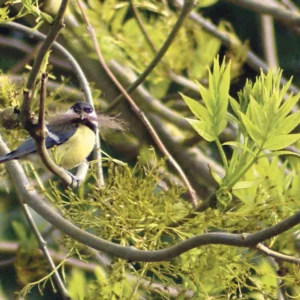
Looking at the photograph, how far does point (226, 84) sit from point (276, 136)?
57mm

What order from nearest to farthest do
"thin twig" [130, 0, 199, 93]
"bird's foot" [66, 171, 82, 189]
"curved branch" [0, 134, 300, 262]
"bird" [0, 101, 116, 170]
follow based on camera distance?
1. "curved branch" [0, 134, 300, 262]
2. "bird's foot" [66, 171, 82, 189]
3. "bird" [0, 101, 116, 170]
4. "thin twig" [130, 0, 199, 93]

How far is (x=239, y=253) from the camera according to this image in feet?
2.57

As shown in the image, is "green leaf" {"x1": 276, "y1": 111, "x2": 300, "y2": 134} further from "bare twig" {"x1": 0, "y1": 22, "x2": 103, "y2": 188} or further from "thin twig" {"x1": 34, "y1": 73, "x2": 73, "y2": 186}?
"bare twig" {"x1": 0, "y1": 22, "x2": 103, "y2": 188}

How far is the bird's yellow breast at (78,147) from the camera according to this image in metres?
1.03

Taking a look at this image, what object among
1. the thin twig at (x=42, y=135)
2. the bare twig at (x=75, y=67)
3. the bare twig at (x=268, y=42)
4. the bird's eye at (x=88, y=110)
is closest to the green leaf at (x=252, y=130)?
the thin twig at (x=42, y=135)

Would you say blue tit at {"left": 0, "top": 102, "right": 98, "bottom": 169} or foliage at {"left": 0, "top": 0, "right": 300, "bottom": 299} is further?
blue tit at {"left": 0, "top": 102, "right": 98, "bottom": 169}

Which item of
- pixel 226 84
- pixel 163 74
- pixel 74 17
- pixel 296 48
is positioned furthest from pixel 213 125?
pixel 296 48

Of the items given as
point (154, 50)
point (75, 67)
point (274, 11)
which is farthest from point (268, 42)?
point (75, 67)

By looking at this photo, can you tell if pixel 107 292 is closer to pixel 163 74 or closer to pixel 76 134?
pixel 76 134

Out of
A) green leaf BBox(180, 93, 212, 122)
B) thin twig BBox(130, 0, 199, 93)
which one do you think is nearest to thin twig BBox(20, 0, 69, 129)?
green leaf BBox(180, 93, 212, 122)

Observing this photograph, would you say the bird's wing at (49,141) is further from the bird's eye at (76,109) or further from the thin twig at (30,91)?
the thin twig at (30,91)

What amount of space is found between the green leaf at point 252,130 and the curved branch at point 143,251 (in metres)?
0.08

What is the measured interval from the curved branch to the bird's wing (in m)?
0.05

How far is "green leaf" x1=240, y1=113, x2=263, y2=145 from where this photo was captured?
24.5 inches
